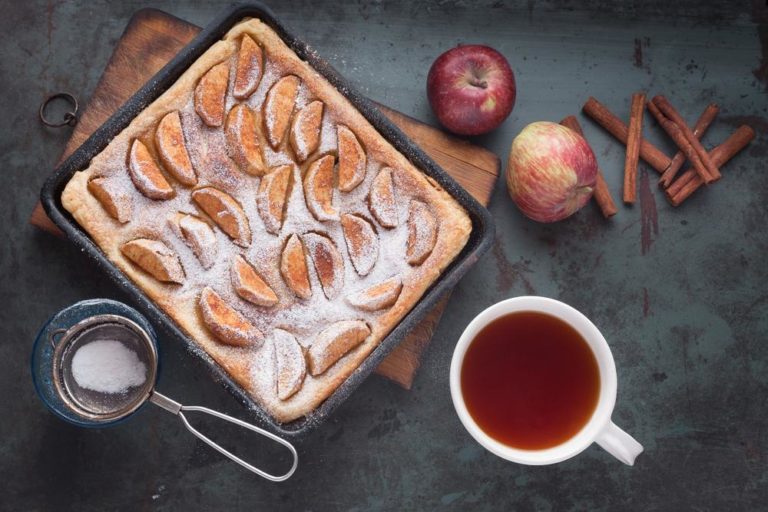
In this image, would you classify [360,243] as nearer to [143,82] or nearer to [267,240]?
[267,240]

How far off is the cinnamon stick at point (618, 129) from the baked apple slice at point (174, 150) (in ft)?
4.04

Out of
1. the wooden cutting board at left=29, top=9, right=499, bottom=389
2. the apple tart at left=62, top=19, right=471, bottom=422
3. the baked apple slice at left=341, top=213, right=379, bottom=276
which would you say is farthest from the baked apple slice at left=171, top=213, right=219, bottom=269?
the wooden cutting board at left=29, top=9, right=499, bottom=389

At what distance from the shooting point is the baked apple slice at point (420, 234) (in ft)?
6.63

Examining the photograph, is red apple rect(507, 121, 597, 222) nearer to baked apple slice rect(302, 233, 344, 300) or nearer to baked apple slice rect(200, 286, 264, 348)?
baked apple slice rect(302, 233, 344, 300)

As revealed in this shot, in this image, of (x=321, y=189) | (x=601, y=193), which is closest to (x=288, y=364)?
(x=321, y=189)

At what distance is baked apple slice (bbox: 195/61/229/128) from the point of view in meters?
2.02

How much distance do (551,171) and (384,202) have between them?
49cm

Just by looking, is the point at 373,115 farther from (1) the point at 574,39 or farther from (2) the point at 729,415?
(2) the point at 729,415

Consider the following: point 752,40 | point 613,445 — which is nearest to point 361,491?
point 613,445

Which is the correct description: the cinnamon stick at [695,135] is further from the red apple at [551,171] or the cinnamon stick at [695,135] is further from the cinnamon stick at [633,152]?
the red apple at [551,171]

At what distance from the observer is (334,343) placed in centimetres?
197

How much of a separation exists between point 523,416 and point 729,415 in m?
0.76

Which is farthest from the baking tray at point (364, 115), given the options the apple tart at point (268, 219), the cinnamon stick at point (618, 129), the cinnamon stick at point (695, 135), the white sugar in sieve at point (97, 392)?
the cinnamon stick at point (695, 135)

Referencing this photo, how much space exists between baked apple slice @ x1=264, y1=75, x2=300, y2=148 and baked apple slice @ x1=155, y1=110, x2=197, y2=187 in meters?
0.23
